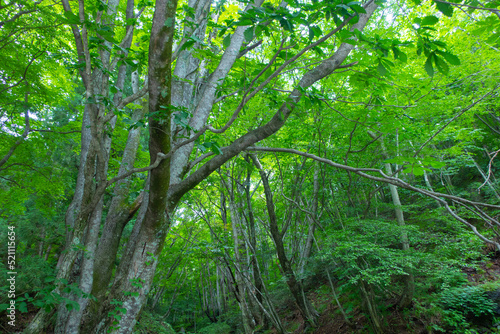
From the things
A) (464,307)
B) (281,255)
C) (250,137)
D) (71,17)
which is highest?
(71,17)

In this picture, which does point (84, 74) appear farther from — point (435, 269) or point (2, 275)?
point (435, 269)

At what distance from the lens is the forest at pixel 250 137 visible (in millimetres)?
1899

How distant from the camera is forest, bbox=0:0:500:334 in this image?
6.23 ft

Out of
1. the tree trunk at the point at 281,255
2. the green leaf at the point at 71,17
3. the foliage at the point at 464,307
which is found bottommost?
the foliage at the point at 464,307

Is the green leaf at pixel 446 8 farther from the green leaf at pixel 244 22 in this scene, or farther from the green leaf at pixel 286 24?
the green leaf at pixel 244 22

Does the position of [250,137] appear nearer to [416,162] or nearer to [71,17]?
[416,162]

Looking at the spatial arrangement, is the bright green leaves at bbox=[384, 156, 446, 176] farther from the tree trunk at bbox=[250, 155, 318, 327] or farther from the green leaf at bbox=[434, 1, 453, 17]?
the tree trunk at bbox=[250, 155, 318, 327]

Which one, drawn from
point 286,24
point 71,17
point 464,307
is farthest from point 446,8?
point 464,307

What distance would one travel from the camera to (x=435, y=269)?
4.47 meters

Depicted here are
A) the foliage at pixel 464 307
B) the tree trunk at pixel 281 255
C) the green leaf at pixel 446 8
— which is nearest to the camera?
the green leaf at pixel 446 8

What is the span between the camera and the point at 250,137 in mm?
2371

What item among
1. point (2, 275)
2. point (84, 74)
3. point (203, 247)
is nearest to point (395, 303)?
point (203, 247)

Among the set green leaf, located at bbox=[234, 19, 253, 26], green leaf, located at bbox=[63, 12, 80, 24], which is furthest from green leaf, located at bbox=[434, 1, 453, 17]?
green leaf, located at bbox=[63, 12, 80, 24]

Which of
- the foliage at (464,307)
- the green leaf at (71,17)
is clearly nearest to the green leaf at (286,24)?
the green leaf at (71,17)
